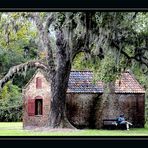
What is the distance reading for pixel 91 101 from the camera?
12.1 m

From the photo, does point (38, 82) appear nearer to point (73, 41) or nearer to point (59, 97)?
point (59, 97)

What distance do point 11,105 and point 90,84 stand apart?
2596mm

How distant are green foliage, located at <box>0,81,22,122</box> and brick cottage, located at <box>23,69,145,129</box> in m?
1.02

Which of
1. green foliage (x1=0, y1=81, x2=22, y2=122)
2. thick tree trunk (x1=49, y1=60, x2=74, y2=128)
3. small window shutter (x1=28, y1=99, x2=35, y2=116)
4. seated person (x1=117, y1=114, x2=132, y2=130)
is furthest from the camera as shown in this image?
green foliage (x1=0, y1=81, x2=22, y2=122)

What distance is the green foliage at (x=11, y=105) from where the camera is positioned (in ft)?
43.9

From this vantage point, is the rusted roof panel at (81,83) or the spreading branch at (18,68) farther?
the rusted roof panel at (81,83)

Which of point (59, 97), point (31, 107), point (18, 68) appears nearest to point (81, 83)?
point (31, 107)

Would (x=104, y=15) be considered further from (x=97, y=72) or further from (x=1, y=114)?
(x=1, y=114)

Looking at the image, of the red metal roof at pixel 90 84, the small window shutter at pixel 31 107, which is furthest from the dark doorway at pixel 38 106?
the red metal roof at pixel 90 84

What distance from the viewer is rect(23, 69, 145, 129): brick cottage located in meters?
11.9

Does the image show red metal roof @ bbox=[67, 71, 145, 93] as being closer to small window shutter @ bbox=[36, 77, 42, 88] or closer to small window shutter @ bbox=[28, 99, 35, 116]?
small window shutter @ bbox=[36, 77, 42, 88]

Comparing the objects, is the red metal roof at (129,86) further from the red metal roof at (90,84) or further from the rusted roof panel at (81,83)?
the rusted roof panel at (81,83)

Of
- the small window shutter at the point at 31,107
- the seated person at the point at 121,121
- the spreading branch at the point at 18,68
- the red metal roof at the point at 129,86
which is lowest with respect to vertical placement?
the seated person at the point at 121,121

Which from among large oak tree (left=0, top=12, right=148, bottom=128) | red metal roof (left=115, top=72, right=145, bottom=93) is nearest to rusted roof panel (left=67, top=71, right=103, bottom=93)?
red metal roof (left=115, top=72, right=145, bottom=93)
